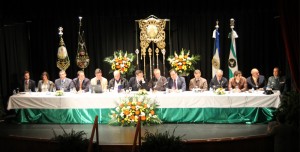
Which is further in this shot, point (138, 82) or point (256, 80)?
point (256, 80)

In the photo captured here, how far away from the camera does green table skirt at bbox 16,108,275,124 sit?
8.70 metres

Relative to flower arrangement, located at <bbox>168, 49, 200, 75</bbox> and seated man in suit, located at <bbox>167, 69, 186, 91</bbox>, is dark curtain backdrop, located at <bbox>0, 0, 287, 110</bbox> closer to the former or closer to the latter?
flower arrangement, located at <bbox>168, 49, 200, 75</bbox>

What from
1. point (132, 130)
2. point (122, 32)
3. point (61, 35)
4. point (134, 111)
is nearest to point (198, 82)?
point (134, 111)

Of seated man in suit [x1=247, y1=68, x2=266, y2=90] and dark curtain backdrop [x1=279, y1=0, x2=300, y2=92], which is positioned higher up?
dark curtain backdrop [x1=279, y1=0, x2=300, y2=92]

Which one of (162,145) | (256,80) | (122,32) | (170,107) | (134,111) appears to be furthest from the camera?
(122,32)

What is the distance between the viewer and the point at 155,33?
425 inches

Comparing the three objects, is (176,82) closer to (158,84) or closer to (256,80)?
(158,84)

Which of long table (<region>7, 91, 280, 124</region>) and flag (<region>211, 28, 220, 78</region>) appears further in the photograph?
flag (<region>211, 28, 220, 78</region>)

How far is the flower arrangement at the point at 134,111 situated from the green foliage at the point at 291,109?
3.25 metres

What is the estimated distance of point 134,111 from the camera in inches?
332

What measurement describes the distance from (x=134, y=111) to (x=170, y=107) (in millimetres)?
790

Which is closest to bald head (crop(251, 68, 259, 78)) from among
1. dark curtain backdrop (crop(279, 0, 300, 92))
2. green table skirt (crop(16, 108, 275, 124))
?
green table skirt (crop(16, 108, 275, 124))

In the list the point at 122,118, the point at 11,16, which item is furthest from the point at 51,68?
the point at 122,118

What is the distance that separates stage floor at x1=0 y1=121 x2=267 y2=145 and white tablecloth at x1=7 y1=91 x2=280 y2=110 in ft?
1.38
